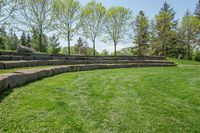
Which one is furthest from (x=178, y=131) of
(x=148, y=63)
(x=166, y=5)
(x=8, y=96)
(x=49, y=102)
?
(x=166, y=5)

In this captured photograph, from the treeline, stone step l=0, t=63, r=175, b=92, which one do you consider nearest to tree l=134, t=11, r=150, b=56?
the treeline

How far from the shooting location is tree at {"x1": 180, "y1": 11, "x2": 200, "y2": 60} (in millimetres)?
46656

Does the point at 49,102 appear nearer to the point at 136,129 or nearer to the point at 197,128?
the point at 136,129

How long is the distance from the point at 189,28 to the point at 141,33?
849cm

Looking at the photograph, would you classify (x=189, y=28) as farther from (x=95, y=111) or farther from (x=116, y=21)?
(x=95, y=111)

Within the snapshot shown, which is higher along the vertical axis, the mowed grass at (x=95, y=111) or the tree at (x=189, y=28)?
the tree at (x=189, y=28)

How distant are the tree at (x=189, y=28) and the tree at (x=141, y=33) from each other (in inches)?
249

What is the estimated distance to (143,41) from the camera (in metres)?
50.1

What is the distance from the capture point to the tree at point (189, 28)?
46.7 metres

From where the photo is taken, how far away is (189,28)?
47094mm

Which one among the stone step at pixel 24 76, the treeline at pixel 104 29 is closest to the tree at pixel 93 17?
the treeline at pixel 104 29

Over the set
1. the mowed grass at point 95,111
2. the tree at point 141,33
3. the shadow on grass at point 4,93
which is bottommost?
the mowed grass at point 95,111

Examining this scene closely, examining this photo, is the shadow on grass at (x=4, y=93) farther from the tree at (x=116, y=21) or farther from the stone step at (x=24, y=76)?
the tree at (x=116, y=21)

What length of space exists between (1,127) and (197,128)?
3.24 m
